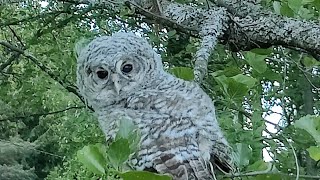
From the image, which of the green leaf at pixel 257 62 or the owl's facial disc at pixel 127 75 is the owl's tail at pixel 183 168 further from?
the owl's facial disc at pixel 127 75

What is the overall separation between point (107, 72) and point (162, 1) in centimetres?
21

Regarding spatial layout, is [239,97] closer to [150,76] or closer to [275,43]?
[275,43]

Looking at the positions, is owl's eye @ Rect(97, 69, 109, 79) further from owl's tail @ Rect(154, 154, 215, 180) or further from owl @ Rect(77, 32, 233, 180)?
owl's tail @ Rect(154, 154, 215, 180)

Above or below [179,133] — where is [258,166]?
below

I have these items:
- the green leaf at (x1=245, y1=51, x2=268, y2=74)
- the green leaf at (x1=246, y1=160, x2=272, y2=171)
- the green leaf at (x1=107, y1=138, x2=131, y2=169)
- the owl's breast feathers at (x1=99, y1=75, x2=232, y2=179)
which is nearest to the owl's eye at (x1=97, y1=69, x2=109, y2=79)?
the owl's breast feathers at (x1=99, y1=75, x2=232, y2=179)

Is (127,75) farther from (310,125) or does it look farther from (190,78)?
(310,125)

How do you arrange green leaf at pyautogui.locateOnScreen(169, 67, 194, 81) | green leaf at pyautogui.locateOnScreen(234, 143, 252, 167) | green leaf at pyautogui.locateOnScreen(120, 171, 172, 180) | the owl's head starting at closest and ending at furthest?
1. green leaf at pyautogui.locateOnScreen(120, 171, 172, 180)
2. green leaf at pyautogui.locateOnScreen(234, 143, 252, 167)
3. green leaf at pyautogui.locateOnScreen(169, 67, 194, 81)
4. the owl's head

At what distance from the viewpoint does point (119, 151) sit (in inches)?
26.2

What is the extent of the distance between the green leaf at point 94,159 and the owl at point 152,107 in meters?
0.18

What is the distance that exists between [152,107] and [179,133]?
0.14m

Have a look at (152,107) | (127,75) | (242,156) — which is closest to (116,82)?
(127,75)

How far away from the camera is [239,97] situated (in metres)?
0.97

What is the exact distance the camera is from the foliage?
2.63 feet

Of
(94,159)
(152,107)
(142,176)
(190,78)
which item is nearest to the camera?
(142,176)
